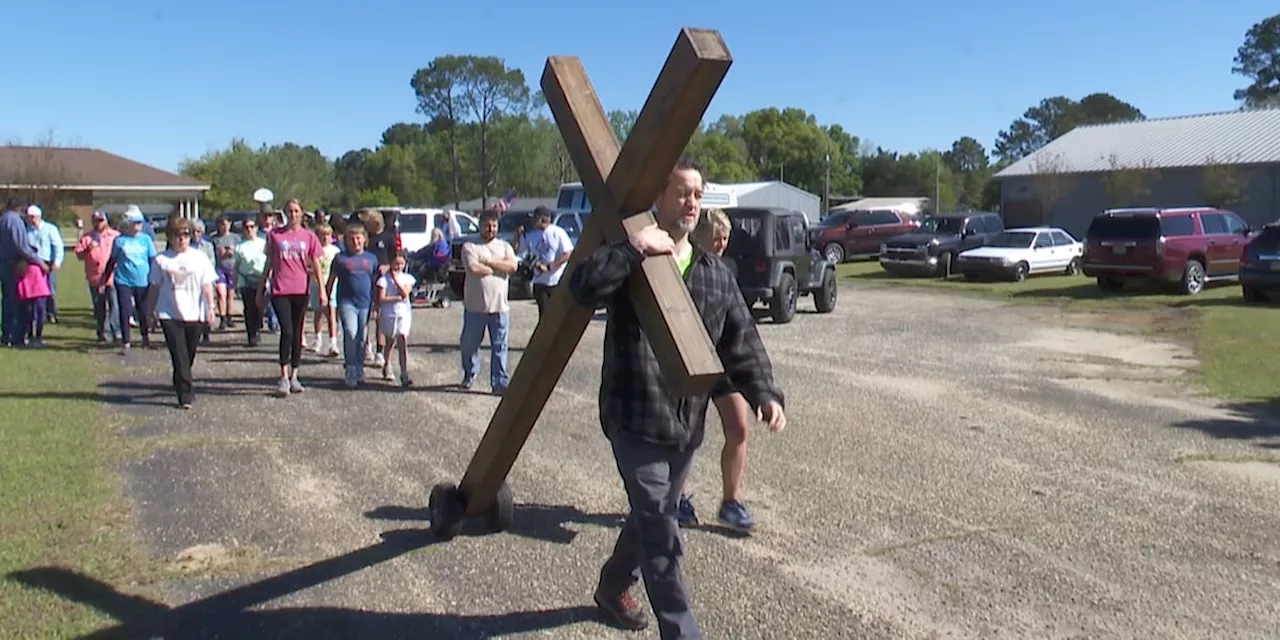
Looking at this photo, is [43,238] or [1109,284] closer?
[43,238]

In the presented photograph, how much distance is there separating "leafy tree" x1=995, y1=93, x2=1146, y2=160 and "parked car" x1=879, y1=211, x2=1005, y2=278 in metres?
71.9

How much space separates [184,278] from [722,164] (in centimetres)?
8621

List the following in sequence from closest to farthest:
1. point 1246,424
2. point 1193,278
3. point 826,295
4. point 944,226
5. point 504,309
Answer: point 1246,424 < point 504,309 < point 826,295 < point 1193,278 < point 944,226

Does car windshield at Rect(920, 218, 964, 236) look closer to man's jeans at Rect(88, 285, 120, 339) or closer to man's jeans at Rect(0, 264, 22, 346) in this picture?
man's jeans at Rect(88, 285, 120, 339)

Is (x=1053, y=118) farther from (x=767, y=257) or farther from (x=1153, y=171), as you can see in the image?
(x=767, y=257)

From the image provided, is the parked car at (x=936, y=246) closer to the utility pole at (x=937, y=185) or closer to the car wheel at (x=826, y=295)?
the car wheel at (x=826, y=295)

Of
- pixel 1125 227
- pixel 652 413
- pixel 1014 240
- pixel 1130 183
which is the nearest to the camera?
pixel 652 413

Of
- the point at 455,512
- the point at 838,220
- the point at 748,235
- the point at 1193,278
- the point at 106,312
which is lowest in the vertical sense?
the point at 455,512

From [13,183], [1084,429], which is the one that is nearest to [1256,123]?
[1084,429]

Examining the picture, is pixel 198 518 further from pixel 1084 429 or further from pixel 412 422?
pixel 1084 429

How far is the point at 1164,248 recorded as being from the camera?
21.9 metres

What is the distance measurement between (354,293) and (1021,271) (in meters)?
20.9

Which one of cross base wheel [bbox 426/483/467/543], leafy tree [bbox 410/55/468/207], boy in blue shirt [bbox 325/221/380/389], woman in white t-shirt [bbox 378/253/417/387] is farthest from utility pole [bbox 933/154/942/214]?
cross base wheel [bbox 426/483/467/543]

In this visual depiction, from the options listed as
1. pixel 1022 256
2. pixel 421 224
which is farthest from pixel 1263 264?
pixel 421 224
